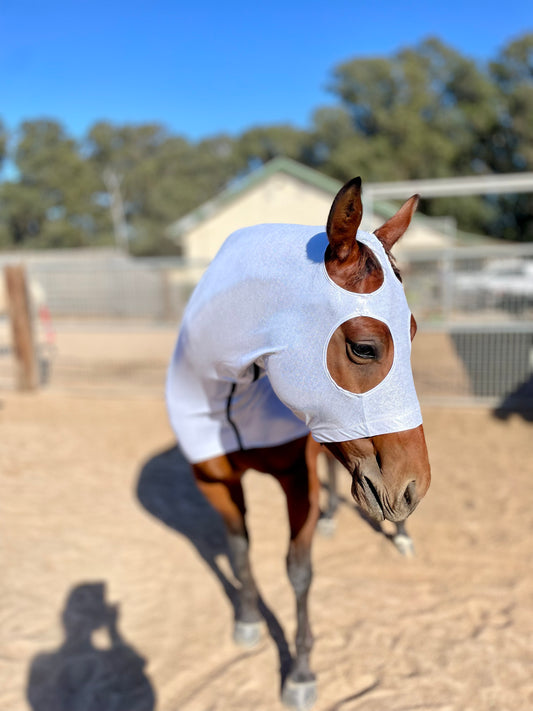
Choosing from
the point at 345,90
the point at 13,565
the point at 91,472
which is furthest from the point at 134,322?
the point at 345,90

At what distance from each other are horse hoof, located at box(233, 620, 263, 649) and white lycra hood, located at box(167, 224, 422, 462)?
141 centimetres

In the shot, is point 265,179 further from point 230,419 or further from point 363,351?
point 363,351

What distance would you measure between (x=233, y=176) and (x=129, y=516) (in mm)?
45636

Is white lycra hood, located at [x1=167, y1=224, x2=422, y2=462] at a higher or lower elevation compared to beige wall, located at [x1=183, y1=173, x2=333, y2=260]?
lower

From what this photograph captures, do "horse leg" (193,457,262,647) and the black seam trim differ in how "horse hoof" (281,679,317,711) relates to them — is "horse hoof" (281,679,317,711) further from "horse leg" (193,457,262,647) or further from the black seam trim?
the black seam trim

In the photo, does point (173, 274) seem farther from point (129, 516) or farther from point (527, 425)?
point (527, 425)

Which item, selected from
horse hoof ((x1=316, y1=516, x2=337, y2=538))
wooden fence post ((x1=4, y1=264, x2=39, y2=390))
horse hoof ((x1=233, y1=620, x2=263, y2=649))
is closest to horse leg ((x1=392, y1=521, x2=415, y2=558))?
horse hoof ((x1=316, y1=516, x2=337, y2=538))

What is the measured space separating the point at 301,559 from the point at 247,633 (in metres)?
0.62

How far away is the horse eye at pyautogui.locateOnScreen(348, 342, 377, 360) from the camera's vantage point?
1.29 m

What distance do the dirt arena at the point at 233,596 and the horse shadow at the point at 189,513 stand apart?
2 centimetres

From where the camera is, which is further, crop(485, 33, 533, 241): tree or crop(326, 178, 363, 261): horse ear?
crop(485, 33, 533, 241): tree

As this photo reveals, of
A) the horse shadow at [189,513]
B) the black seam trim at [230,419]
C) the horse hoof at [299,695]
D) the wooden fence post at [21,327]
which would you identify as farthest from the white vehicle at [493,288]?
the wooden fence post at [21,327]

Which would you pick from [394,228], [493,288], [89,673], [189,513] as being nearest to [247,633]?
[89,673]

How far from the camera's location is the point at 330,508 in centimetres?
361
